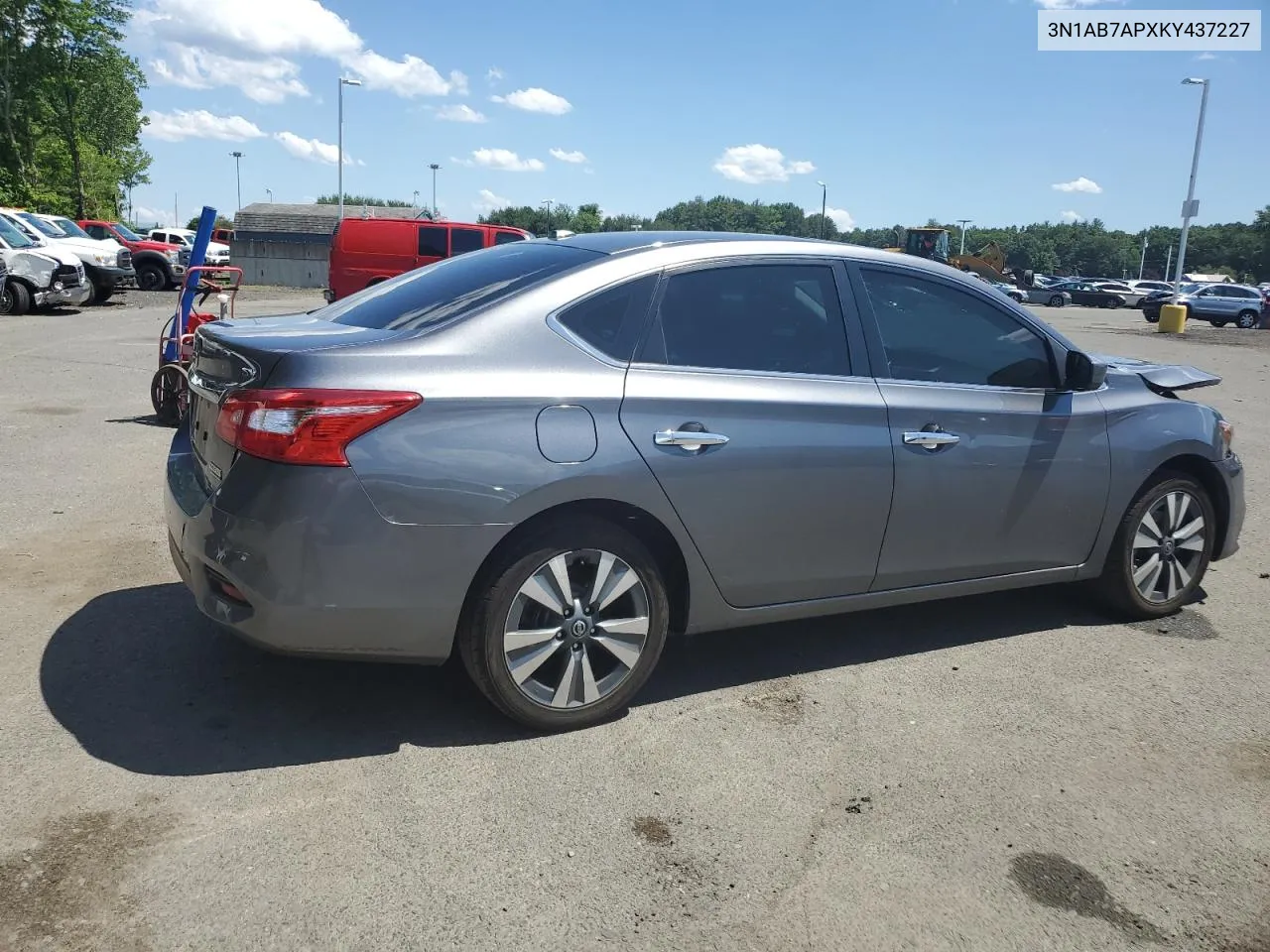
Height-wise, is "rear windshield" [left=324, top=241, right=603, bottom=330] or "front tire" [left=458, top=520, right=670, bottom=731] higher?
"rear windshield" [left=324, top=241, right=603, bottom=330]

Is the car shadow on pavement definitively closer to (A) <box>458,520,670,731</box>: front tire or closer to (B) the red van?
(A) <box>458,520,670,731</box>: front tire

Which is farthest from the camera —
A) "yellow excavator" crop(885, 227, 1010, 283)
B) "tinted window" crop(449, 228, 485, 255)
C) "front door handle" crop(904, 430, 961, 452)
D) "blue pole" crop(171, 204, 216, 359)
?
"yellow excavator" crop(885, 227, 1010, 283)

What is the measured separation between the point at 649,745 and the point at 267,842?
126cm

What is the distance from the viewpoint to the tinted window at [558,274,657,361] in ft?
11.7

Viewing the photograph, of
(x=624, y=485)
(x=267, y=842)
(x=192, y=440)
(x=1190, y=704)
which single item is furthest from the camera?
(x=1190, y=704)

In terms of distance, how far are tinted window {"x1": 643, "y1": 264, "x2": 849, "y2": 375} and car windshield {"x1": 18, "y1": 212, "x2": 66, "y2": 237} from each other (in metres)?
24.1

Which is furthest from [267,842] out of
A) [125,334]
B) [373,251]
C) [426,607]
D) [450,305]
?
[373,251]

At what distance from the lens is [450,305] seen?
3654mm

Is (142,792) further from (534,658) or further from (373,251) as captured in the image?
(373,251)

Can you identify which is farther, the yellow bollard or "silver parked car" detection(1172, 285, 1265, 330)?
"silver parked car" detection(1172, 285, 1265, 330)

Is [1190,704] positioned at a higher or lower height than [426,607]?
lower

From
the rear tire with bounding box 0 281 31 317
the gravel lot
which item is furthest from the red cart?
the rear tire with bounding box 0 281 31 317

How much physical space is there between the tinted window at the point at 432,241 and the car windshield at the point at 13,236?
24.8ft

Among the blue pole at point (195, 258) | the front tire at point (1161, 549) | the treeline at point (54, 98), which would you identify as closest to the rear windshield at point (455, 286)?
the front tire at point (1161, 549)
